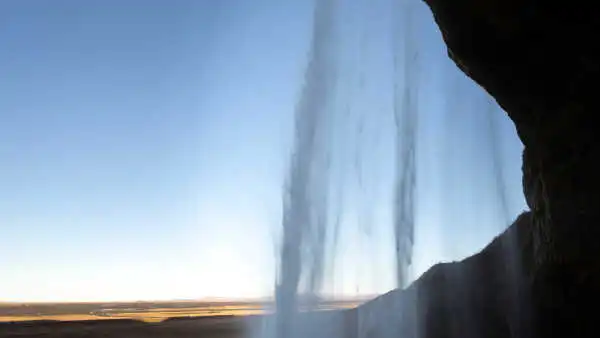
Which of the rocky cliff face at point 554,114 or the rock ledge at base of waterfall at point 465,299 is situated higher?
the rocky cliff face at point 554,114

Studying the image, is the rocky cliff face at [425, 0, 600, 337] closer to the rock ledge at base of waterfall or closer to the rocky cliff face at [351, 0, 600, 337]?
the rocky cliff face at [351, 0, 600, 337]

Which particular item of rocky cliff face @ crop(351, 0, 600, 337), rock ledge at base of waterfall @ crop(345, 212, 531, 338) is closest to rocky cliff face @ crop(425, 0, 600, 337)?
rocky cliff face @ crop(351, 0, 600, 337)

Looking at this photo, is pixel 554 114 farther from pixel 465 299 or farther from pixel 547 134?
pixel 465 299

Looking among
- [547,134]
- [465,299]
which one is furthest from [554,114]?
[465,299]

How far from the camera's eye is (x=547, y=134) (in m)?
12.6

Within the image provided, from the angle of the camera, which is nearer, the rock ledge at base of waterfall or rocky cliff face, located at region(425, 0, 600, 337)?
rocky cliff face, located at region(425, 0, 600, 337)

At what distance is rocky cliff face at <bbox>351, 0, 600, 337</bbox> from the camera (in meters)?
11.4

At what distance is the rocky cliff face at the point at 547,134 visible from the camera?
448 inches

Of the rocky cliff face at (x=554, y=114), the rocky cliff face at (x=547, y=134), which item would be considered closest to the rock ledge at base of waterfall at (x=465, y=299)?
the rocky cliff face at (x=547, y=134)

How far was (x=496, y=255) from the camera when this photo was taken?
55.2 feet

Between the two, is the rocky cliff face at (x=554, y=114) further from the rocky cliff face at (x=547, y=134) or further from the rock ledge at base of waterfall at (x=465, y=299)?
the rock ledge at base of waterfall at (x=465, y=299)

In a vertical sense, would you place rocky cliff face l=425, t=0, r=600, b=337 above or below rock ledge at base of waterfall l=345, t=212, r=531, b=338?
above

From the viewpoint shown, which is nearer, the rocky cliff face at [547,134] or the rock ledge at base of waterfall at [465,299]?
the rocky cliff face at [547,134]

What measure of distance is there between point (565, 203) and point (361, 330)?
8.33 metres
